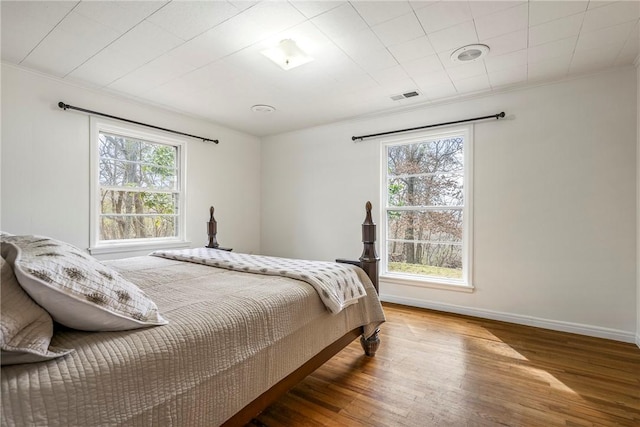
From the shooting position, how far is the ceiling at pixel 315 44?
1.96 meters

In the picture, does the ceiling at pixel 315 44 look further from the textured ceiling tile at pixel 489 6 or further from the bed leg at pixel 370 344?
the bed leg at pixel 370 344

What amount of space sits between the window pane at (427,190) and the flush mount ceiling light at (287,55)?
6.63ft

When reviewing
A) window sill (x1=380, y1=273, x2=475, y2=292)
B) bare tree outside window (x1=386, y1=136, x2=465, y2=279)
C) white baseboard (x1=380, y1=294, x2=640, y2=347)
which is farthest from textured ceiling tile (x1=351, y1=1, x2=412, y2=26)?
white baseboard (x1=380, y1=294, x2=640, y2=347)

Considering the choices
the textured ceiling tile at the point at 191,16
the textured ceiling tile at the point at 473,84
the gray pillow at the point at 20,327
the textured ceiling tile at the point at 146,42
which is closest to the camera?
the gray pillow at the point at 20,327

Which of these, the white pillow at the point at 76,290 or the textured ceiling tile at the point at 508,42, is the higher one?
the textured ceiling tile at the point at 508,42

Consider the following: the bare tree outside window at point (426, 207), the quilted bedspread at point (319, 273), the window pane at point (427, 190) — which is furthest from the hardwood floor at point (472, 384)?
the window pane at point (427, 190)

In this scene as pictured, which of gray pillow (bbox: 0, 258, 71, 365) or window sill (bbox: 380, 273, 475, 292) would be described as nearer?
gray pillow (bbox: 0, 258, 71, 365)

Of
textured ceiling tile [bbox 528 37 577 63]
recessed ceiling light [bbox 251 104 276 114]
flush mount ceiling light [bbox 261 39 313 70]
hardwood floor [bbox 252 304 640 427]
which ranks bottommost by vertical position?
hardwood floor [bbox 252 304 640 427]

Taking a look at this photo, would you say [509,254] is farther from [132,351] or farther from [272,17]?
[132,351]

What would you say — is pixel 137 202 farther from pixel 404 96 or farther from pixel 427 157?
pixel 427 157

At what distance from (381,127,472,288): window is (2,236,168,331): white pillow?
127 inches

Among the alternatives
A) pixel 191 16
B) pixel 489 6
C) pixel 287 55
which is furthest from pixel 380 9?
pixel 191 16

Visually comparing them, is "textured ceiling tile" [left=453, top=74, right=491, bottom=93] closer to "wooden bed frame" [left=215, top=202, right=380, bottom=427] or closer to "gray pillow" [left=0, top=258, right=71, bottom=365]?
"wooden bed frame" [left=215, top=202, right=380, bottom=427]

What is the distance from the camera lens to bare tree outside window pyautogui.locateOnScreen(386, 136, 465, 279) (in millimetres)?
3584
